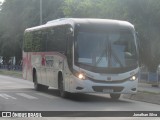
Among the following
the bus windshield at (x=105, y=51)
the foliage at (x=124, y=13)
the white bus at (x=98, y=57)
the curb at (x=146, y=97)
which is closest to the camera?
the white bus at (x=98, y=57)

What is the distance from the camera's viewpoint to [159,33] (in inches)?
1540

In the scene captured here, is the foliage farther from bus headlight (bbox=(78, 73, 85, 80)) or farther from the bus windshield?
bus headlight (bbox=(78, 73, 85, 80))

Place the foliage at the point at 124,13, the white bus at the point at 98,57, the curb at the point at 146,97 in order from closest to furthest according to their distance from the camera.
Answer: the white bus at the point at 98,57, the curb at the point at 146,97, the foliage at the point at 124,13

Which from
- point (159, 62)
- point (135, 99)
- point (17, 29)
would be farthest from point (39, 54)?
point (17, 29)

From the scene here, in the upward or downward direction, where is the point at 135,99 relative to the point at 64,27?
downward

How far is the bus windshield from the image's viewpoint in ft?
67.7

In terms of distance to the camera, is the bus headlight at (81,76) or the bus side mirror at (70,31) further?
the bus side mirror at (70,31)

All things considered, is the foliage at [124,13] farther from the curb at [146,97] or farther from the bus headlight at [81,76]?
the bus headlight at [81,76]

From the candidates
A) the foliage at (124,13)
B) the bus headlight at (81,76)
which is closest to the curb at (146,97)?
the foliage at (124,13)

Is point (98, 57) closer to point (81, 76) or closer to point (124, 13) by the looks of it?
point (81, 76)

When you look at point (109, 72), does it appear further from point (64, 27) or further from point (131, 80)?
point (64, 27)

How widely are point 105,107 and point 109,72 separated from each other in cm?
261

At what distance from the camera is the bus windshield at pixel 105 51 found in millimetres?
20641

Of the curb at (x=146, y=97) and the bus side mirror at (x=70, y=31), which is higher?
the bus side mirror at (x=70, y=31)
